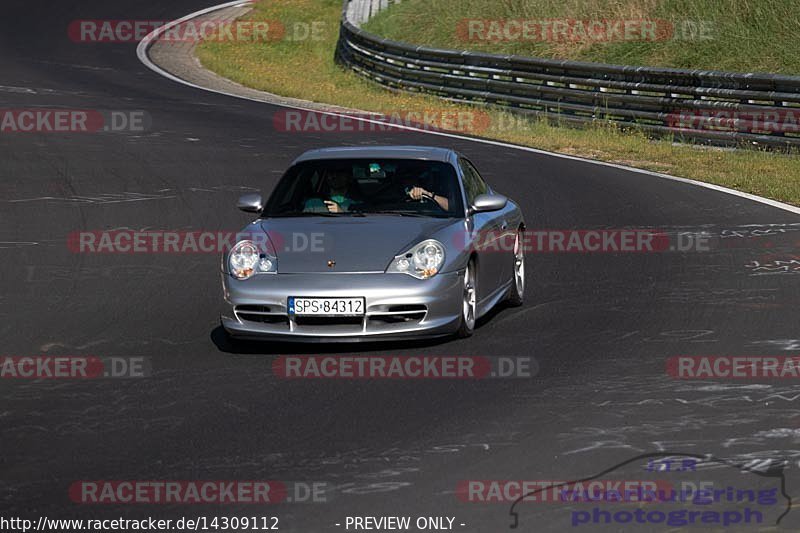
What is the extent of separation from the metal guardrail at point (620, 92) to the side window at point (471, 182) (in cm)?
1057

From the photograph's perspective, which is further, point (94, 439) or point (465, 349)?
point (465, 349)

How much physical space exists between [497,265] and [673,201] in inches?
261

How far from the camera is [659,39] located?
3309cm

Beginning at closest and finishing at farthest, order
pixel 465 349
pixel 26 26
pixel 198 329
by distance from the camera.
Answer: pixel 465 349 < pixel 198 329 < pixel 26 26

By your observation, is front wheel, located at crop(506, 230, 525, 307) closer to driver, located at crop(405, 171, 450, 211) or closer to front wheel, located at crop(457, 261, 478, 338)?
driver, located at crop(405, 171, 450, 211)

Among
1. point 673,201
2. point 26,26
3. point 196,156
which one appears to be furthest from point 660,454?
point 26,26

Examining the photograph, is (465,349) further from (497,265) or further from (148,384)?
(148,384)

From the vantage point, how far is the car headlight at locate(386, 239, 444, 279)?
9.85 metres

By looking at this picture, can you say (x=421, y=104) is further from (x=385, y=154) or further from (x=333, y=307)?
(x=333, y=307)

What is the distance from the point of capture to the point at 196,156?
2130 cm

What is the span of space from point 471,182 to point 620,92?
1458 centimetres

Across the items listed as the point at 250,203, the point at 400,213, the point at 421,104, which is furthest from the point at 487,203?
the point at 421,104

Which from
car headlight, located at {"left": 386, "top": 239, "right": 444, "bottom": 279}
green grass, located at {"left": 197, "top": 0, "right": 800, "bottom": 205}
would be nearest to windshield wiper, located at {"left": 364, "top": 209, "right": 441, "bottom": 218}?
car headlight, located at {"left": 386, "top": 239, "right": 444, "bottom": 279}

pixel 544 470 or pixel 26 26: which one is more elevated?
pixel 544 470
